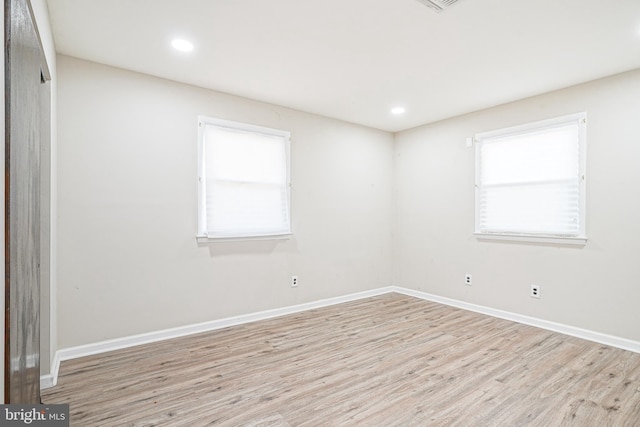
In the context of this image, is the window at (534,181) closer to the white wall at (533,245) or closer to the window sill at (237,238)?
the white wall at (533,245)

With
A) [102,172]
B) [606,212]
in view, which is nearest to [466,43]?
[606,212]

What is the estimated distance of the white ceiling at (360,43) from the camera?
2.28m

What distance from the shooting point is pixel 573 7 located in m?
2.23

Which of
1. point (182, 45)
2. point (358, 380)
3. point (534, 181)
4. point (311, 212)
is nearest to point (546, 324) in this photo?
point (534, 181)

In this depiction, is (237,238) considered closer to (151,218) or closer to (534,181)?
(151,218)

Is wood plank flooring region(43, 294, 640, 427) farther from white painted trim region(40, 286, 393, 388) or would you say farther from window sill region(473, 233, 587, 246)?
window sill region(473, 233, 587, 246)

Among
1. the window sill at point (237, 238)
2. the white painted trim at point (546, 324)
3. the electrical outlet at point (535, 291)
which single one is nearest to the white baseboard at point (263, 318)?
the white painted trim at point (546, 324)

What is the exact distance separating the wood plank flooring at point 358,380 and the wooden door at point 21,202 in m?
0.85

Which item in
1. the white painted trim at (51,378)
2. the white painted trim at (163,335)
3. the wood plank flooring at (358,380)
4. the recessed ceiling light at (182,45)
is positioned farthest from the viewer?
the white painted trim at (163,335)

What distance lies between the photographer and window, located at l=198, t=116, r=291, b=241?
11.9ft

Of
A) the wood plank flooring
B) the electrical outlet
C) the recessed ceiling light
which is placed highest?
the recessed ceiling light

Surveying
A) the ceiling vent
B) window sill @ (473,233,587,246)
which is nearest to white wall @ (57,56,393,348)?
window sill @ (473,233,587,246)

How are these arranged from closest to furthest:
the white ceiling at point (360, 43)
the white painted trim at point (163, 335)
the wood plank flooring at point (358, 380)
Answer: the wood plank flooring at point (358, 380) → the white ceiling at point (360, 43) → the white painted trim at point (163, 335)

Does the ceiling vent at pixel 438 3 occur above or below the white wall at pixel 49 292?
above
